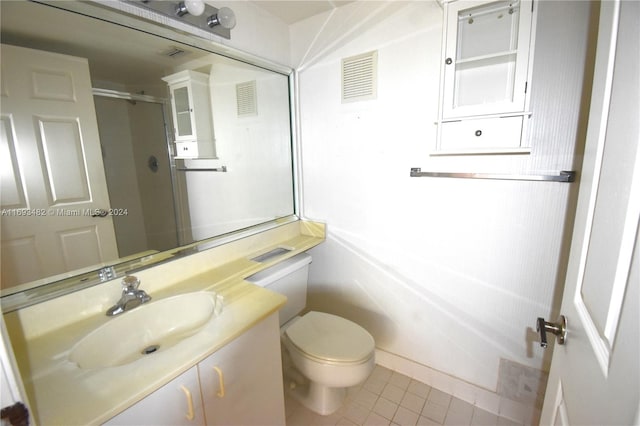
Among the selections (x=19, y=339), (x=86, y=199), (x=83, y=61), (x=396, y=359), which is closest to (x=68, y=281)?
(x=19, y=339)

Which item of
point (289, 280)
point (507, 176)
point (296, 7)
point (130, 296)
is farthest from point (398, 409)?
point (296, 7)

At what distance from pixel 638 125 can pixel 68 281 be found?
5.07 feet

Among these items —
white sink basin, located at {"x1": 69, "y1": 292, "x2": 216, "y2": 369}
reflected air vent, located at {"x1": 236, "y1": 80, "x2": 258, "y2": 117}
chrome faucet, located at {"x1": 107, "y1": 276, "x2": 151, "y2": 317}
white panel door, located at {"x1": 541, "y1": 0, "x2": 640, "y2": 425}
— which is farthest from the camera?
reflected air vent, located at {"x1": 236, "y1": 80, "x2": 258, "y2": 117}

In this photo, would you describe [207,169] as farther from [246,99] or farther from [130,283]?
[130,283]

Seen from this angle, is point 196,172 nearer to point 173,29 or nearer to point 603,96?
point 173,29

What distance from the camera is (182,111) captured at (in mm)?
1482

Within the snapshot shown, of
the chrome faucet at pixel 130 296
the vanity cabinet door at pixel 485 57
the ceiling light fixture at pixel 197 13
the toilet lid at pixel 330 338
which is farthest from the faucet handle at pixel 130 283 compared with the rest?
the vanity cabinet door at pixel 485 57

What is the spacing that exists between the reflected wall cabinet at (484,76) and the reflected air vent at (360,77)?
0.41 m

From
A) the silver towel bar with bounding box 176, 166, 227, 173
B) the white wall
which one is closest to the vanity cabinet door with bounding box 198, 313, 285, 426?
the white wall

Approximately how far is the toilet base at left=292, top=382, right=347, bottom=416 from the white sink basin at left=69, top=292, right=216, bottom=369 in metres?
0.83

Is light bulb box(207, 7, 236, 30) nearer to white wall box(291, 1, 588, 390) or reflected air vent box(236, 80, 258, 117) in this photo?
reflected air vent box(236, 80, 258, 117)

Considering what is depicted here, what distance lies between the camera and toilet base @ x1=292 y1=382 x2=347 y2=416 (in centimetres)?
154

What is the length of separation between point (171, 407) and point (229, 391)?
0.21 metres

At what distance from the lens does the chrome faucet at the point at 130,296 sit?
1.04 m
